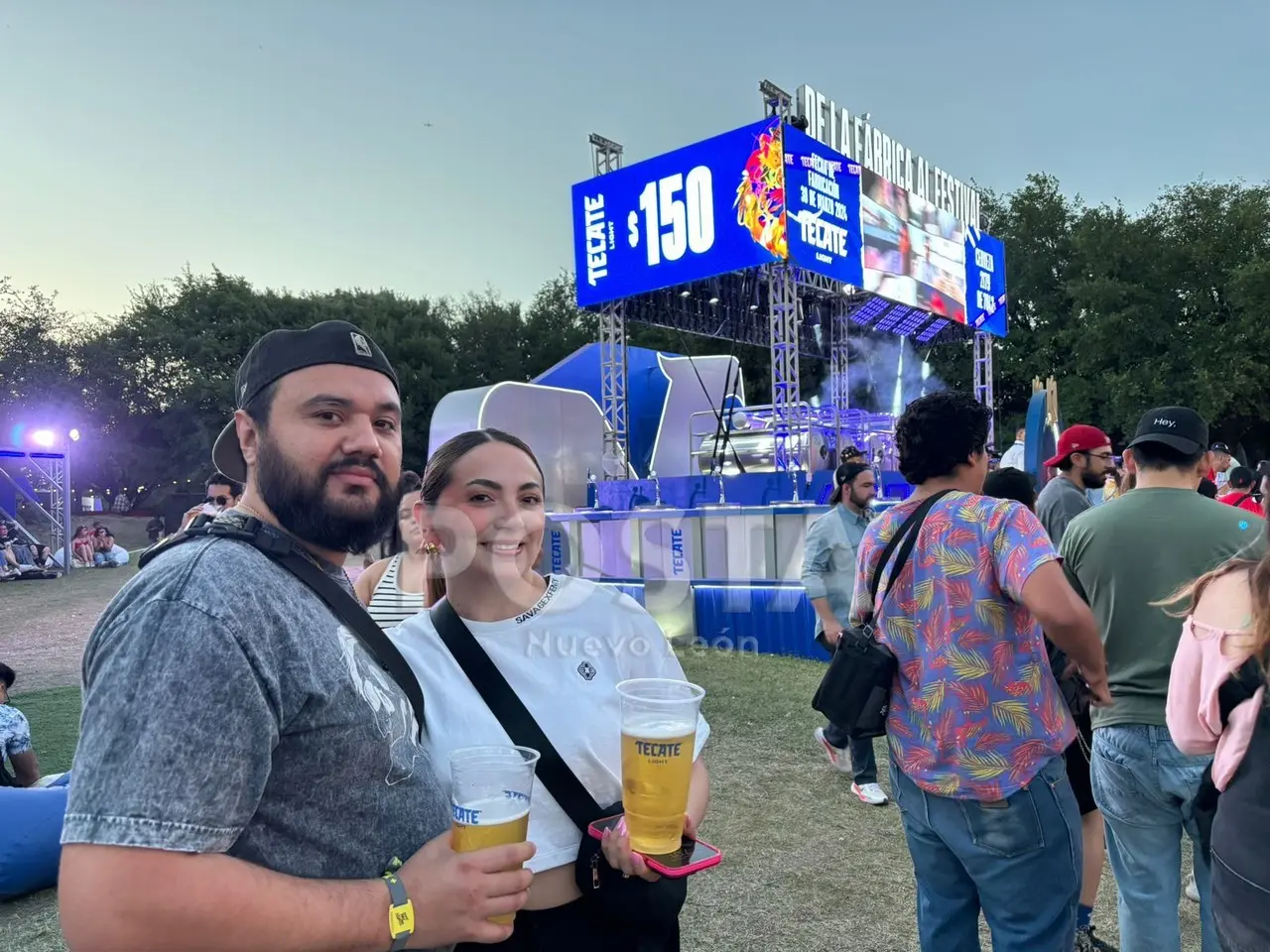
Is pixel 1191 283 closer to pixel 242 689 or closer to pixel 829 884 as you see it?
pixel 829 884

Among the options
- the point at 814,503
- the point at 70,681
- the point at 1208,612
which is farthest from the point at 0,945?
the point at 814,503

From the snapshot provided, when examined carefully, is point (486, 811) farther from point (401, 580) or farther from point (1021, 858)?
point (401, 580)

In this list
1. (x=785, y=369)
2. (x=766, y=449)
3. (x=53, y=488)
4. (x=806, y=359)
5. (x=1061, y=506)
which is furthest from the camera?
(x=806, y=359)

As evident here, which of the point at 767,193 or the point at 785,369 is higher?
the point at 767,193

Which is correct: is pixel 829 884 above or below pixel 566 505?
below

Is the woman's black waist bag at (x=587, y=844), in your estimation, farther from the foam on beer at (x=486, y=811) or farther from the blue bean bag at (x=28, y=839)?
the blue bean bag at (x=28, y=839)

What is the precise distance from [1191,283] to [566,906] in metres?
32.8

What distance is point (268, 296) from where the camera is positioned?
3375cm

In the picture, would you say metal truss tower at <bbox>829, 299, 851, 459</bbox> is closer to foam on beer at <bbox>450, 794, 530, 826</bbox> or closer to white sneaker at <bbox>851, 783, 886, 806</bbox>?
white sneaker at <bbox>851, 783, 886, 806</bbox>

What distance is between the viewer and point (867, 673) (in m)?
2.28

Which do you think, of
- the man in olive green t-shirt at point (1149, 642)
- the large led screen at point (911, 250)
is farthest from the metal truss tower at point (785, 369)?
the man in olive green t-shirt at point (1149, 642)

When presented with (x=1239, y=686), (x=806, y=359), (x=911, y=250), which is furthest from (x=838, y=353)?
(x=1239, y=686)

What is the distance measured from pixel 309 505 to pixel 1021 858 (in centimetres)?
190

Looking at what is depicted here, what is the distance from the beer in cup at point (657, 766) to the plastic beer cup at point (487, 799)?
0.65 feet
